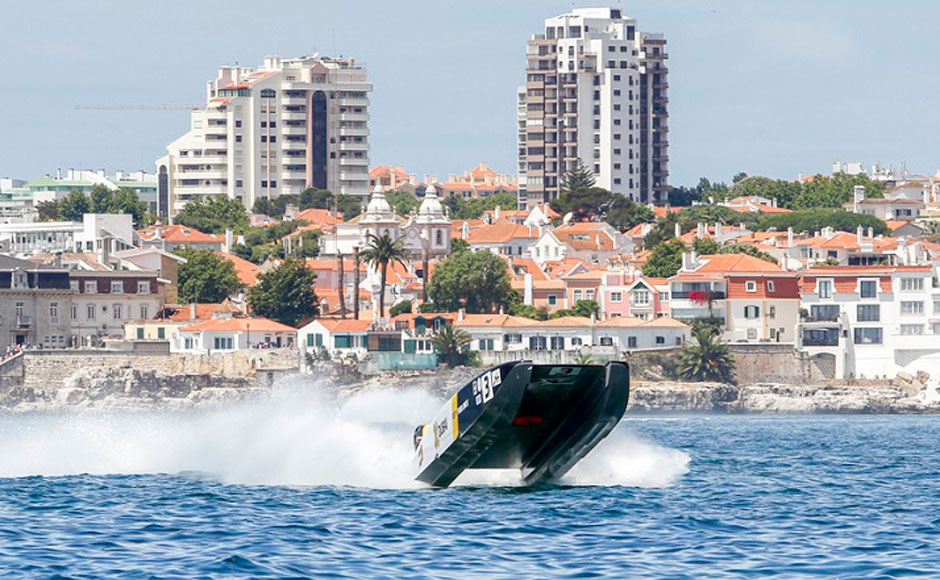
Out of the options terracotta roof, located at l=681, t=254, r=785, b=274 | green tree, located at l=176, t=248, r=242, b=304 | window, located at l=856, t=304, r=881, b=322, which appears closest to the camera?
window, located at l=856, t=304, r=881, b=322

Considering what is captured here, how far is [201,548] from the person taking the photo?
2630cm

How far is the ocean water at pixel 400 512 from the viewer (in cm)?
2492

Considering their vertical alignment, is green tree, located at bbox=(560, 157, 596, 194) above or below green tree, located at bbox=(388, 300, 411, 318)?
above

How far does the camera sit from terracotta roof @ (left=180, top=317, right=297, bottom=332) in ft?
360

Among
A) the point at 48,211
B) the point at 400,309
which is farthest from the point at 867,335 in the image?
the point at 48,211

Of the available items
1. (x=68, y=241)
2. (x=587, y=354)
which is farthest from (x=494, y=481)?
(x=68, y=241)

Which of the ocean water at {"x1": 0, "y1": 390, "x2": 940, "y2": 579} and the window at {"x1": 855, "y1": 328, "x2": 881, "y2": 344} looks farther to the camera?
the window at {"x1": 855, "y1": 328, "x2": 881, "y2": 344}

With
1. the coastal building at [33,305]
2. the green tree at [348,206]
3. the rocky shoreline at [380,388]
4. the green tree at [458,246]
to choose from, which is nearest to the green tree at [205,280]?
the coastal building at [33,305]

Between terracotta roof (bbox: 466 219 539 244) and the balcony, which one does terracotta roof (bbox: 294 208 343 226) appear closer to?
terracotta roof (bbox: 466 219 539 244)

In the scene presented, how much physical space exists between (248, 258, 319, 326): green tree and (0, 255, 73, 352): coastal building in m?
10.9

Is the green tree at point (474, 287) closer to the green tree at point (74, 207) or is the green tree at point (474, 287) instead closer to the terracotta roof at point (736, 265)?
the terracotta roof at point (736, 265)

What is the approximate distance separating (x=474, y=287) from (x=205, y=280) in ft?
57.6

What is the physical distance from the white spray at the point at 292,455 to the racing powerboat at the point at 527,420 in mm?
1192

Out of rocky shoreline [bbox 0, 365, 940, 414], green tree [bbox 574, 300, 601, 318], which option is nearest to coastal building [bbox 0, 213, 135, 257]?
rocky shoreline [bbox 0, 365, 940, 414]
